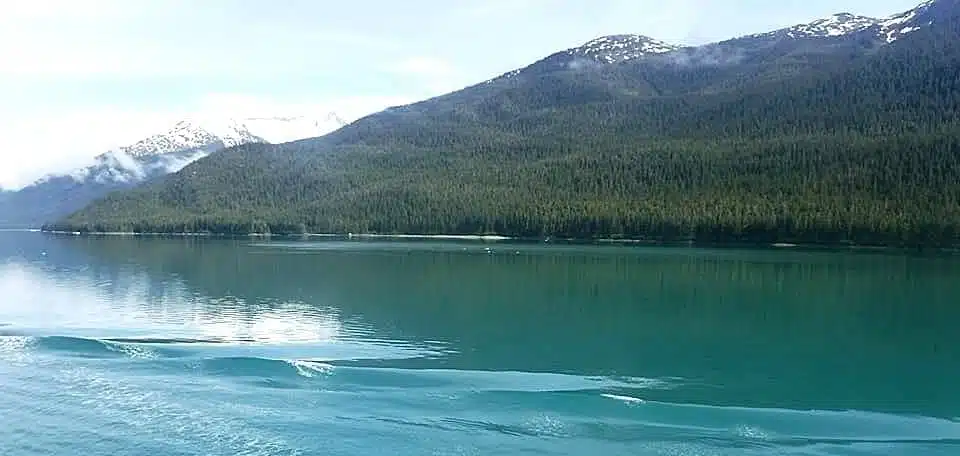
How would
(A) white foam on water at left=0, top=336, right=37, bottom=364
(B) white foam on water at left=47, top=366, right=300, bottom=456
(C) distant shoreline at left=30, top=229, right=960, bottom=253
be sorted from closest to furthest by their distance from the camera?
(B) white foam on water at left=47, top=366, right=300, bottom=456 < (A) white foam on water at left=0, top=336, right=37, bottom=364 < (C) distant shoreline at left=30, top=229, right=960, bottom=253

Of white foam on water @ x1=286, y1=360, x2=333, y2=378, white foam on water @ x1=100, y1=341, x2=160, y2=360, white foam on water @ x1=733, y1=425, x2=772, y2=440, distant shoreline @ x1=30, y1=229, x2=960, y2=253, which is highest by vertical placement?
distant shoreline @ x1=30, y1=229, x2=960, y2=253

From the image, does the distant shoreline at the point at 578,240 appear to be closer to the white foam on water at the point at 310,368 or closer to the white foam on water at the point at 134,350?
the white foam on water at the point at 310,368

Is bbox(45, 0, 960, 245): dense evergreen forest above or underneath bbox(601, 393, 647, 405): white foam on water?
above

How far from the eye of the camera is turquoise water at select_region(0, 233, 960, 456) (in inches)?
837

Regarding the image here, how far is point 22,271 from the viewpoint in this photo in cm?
6956

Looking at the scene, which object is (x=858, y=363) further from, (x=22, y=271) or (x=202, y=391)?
(x=22, y=271)

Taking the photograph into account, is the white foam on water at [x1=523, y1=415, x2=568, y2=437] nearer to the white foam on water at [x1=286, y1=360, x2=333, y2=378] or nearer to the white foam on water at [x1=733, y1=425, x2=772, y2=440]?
the white foam on water at [x1=733, y1=425, x2=772, y2=440]

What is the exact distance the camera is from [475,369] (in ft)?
92.5

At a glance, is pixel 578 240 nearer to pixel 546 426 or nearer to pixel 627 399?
pixel 627 399

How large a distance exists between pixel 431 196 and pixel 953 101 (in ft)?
329

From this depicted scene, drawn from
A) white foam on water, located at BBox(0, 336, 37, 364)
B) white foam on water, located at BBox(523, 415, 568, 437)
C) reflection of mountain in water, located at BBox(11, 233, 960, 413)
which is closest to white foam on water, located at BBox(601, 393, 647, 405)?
reflection of mountain in water, located at BBox(11, 233, 960, 413)

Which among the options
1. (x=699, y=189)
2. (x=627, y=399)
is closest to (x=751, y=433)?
(x=627, y=399)

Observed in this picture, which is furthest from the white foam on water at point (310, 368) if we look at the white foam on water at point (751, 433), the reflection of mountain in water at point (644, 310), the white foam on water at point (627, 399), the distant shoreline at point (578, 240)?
the distant shoreline at point (578, 240)

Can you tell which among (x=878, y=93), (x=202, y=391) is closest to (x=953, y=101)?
(x=878, y=93)
